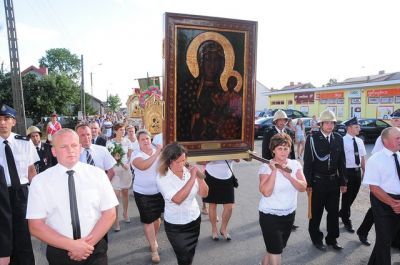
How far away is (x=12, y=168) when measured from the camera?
12.4 ft

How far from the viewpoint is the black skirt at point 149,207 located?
443cm

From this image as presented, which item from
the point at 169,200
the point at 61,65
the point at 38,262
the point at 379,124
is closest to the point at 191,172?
the point at 169,200

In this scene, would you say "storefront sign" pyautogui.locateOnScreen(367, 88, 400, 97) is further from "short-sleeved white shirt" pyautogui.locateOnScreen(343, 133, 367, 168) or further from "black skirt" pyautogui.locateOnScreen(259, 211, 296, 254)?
"black skirt" pyautogui.locateOnScreen(259, 211, 296, 254)

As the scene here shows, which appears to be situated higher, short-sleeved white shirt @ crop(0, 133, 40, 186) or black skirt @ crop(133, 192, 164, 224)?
short-sleeved white shirt @ crop(0, 133, 40, 186)

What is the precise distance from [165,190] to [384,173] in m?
2.55

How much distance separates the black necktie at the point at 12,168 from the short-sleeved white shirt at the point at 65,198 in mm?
1591

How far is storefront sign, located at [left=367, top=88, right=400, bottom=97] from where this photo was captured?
927 inches

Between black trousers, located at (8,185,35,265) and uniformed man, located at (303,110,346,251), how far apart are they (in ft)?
12.5

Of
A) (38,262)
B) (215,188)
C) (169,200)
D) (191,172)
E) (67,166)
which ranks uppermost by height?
(67,166)

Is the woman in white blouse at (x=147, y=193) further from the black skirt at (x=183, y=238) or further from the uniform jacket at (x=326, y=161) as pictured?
the uniform jacket at (x=326, y=161)

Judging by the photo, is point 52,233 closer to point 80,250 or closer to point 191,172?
point 80,250

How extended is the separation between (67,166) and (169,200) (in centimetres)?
115

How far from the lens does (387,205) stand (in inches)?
147

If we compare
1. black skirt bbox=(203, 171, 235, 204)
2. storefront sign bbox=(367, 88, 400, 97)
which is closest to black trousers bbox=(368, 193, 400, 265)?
black skirt bbox=(203, 171, 235, 204)
